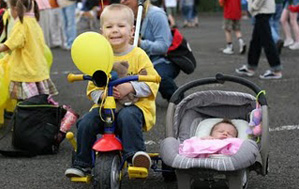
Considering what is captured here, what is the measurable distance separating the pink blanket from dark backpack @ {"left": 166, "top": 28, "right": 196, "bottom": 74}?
3188 mm

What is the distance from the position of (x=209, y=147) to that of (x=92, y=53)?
981mm

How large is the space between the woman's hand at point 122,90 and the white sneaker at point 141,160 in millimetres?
452

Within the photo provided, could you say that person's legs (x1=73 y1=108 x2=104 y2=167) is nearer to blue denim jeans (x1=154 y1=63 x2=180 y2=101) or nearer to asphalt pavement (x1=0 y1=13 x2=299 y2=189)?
asphalt pavement (x1=0 y1=13 x2=299 y2=189)

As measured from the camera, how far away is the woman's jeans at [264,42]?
9664 millimetres

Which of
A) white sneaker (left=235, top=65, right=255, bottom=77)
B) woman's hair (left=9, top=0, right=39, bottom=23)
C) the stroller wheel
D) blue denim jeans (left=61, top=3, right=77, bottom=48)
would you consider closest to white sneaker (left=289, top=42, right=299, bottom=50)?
white sneaker (left=235, top=65, right=255, bottom=77)

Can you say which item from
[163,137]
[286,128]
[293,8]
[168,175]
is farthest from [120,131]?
[293,8]

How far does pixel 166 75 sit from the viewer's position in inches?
306

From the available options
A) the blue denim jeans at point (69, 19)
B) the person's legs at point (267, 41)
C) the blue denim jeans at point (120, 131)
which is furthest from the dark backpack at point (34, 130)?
the blue denim jeans at point (69, 19)

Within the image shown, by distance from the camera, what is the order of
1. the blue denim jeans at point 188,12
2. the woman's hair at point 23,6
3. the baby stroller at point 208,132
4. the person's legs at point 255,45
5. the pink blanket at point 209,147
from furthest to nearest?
1. the blue denim jeans at point 188,12
2. the person's legs at point 255,45
3. the woman's hair at point 23,6
4. the pink blanket at point 209,147
5. the baby stroller at point 208,132

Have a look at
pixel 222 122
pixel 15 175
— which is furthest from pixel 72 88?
pixel 222 122

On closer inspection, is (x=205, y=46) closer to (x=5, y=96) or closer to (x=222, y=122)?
(x=5, y=96)

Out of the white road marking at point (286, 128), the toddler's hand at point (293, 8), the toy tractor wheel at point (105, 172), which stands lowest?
the toddler's hand at point (293, 8)

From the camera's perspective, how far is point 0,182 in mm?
5266

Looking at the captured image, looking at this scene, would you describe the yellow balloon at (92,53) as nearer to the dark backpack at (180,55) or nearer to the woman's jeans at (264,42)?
the dark backpack at (180,55)
